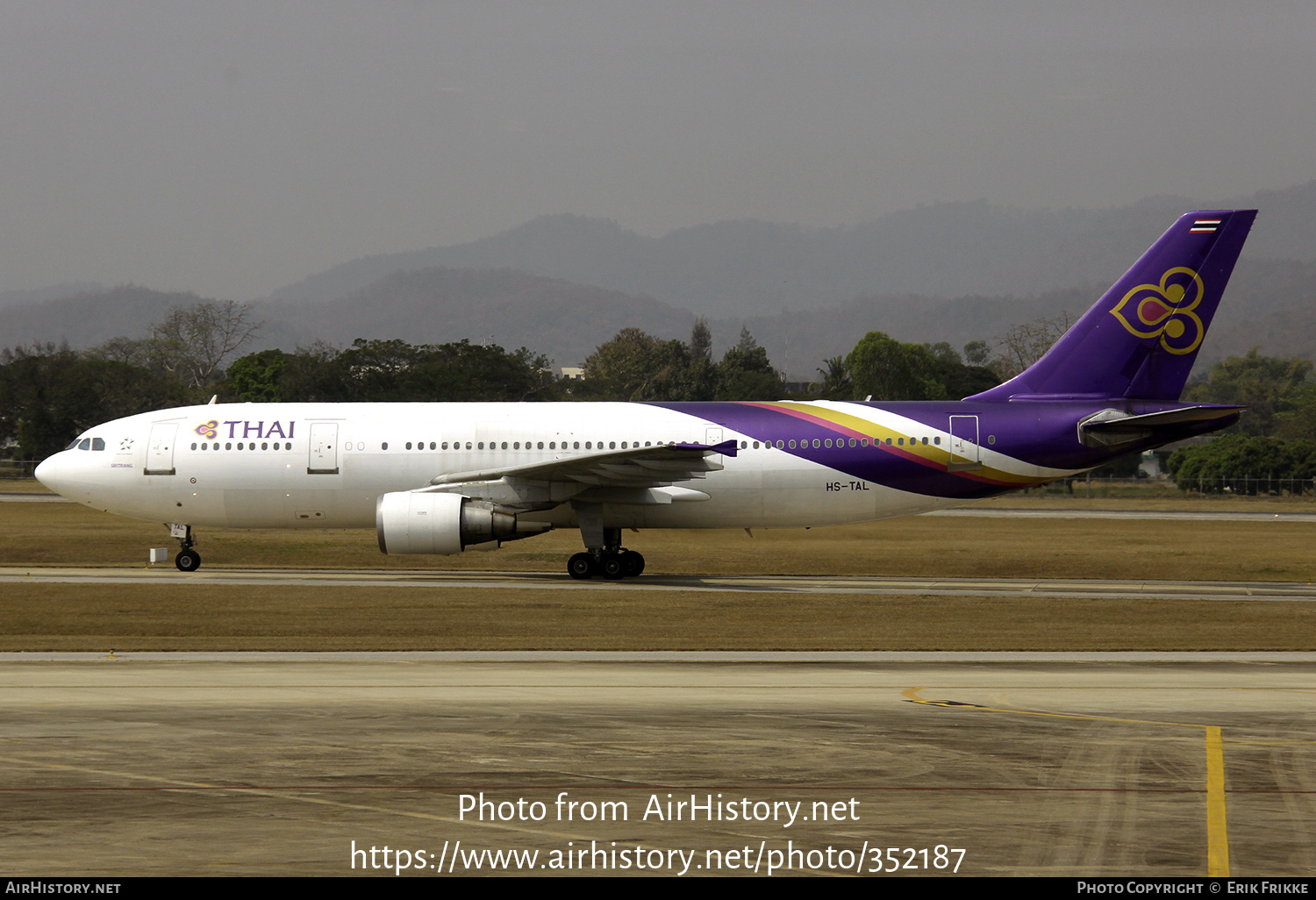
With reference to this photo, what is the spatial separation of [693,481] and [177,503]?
12.0m

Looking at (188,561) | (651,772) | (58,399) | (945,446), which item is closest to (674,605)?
(945,446)

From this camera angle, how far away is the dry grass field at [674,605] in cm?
1923

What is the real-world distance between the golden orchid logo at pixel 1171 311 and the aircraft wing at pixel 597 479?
9725 mm

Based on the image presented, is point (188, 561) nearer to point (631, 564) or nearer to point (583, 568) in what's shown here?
point (583, 568)

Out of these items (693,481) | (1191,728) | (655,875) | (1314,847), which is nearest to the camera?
(655,875)

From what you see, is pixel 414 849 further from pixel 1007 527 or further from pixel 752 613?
pixel 1007 527

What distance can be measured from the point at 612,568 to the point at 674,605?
5452 mm

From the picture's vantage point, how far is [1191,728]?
11.9 m

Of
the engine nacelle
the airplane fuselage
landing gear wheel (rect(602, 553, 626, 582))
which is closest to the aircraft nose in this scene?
the airplane fuselage

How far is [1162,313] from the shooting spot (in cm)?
2881

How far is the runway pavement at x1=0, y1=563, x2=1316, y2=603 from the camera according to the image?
26219mm

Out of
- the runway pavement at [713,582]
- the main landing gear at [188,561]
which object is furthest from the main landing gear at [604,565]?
the main landing gear at [188,561]

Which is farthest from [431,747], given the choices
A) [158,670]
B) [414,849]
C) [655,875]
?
[158,670]

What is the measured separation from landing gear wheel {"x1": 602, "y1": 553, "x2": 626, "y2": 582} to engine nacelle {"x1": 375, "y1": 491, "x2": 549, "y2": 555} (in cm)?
254
